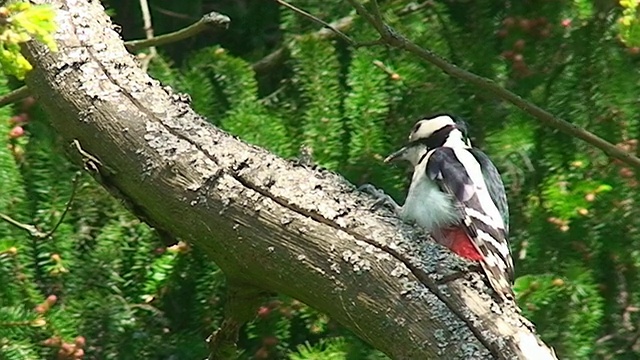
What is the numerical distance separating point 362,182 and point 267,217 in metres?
0.73

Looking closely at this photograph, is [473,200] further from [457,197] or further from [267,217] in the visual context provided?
[267,217]

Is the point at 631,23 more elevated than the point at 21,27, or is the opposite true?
the point at 631,23

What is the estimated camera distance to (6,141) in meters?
2.12

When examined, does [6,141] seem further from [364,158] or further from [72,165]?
[364,158]

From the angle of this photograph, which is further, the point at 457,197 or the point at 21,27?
the point at 457,197

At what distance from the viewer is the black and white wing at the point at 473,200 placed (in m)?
2.09

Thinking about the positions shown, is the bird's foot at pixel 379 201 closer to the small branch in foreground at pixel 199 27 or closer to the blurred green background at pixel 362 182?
the blurred green background at pixel 362 182

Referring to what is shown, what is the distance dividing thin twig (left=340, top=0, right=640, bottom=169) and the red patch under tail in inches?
10.9

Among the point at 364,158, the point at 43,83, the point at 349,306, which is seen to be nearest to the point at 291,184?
the point at 349,306

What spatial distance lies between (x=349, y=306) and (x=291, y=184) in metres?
0.22

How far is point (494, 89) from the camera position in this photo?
7.14 feet

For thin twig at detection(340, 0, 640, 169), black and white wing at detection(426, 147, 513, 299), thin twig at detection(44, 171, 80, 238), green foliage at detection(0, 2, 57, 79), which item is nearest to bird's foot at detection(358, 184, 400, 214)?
black and white wing at detection(426, 147, 513, 299)

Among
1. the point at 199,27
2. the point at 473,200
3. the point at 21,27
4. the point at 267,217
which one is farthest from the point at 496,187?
A: the point at 21,27

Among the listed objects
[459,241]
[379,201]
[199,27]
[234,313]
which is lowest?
[234,313]
